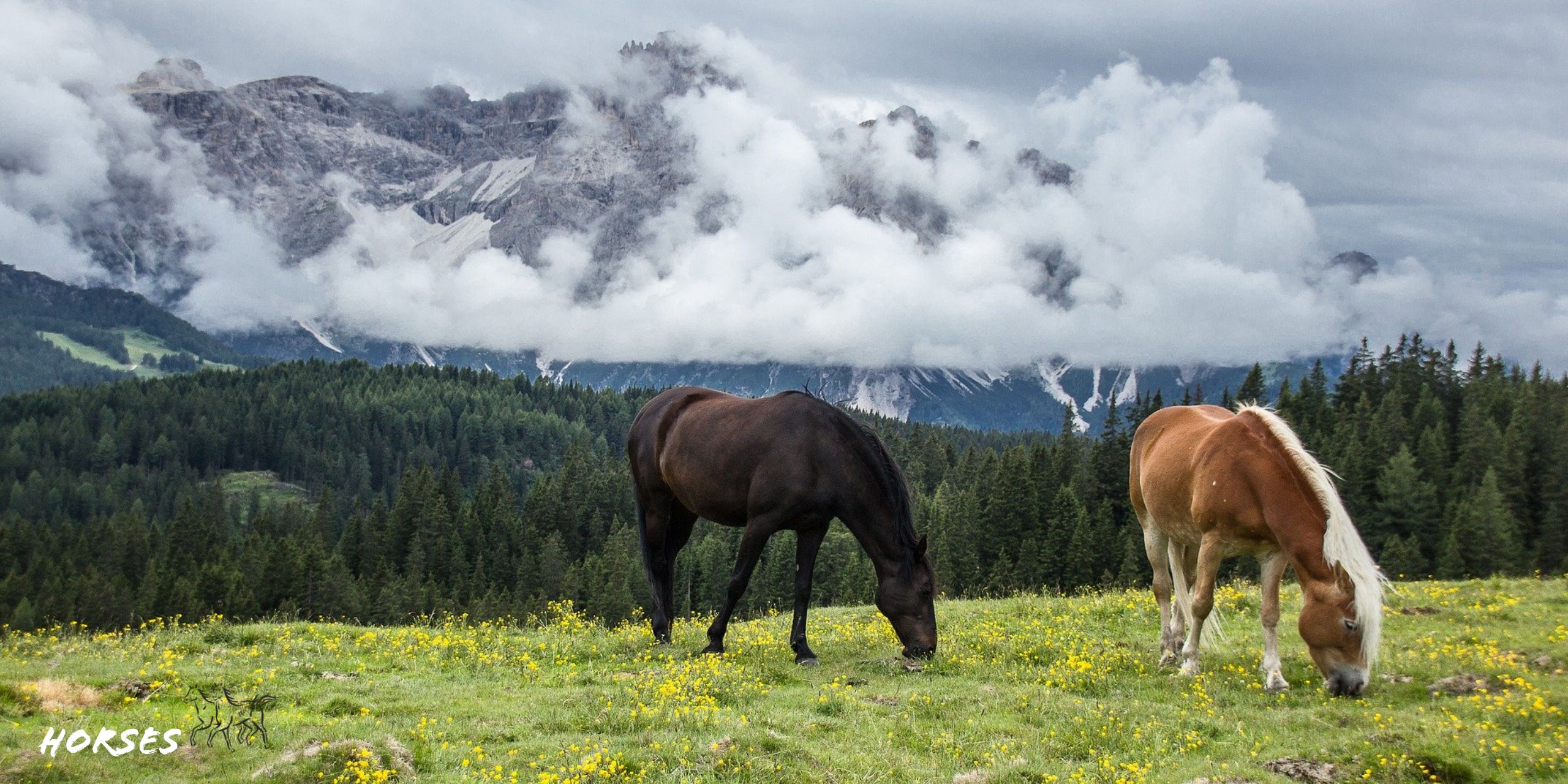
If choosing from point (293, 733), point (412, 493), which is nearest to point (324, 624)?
point (293, 733)

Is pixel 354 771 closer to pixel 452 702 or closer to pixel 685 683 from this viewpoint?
pixel 452 702

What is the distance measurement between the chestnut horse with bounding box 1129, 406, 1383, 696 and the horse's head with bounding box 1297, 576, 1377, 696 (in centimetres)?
1

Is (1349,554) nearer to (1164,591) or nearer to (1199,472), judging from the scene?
(1199,472)

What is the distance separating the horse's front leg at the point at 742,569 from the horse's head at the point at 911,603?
186 centimetres

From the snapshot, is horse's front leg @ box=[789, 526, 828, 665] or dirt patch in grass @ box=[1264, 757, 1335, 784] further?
horse's front leg @ box=[789, 526, 828, 665]

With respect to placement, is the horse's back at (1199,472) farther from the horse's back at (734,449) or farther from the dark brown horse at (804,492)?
the horse's back at (734,449)

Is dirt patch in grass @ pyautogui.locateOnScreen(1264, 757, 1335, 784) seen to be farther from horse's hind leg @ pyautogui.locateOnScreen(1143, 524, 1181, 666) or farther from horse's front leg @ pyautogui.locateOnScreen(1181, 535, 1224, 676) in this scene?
horse's hind leg @ pyautogui.locateOnScreen(1143, 524, 1181, 666)

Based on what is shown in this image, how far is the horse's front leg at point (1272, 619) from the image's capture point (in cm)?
1211

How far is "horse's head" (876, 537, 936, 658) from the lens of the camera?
14.0 m

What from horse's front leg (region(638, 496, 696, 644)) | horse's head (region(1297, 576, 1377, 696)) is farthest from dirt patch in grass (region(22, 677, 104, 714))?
horse's head (region(1297, 576, 1377, 696))

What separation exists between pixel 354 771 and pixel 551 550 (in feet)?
340
